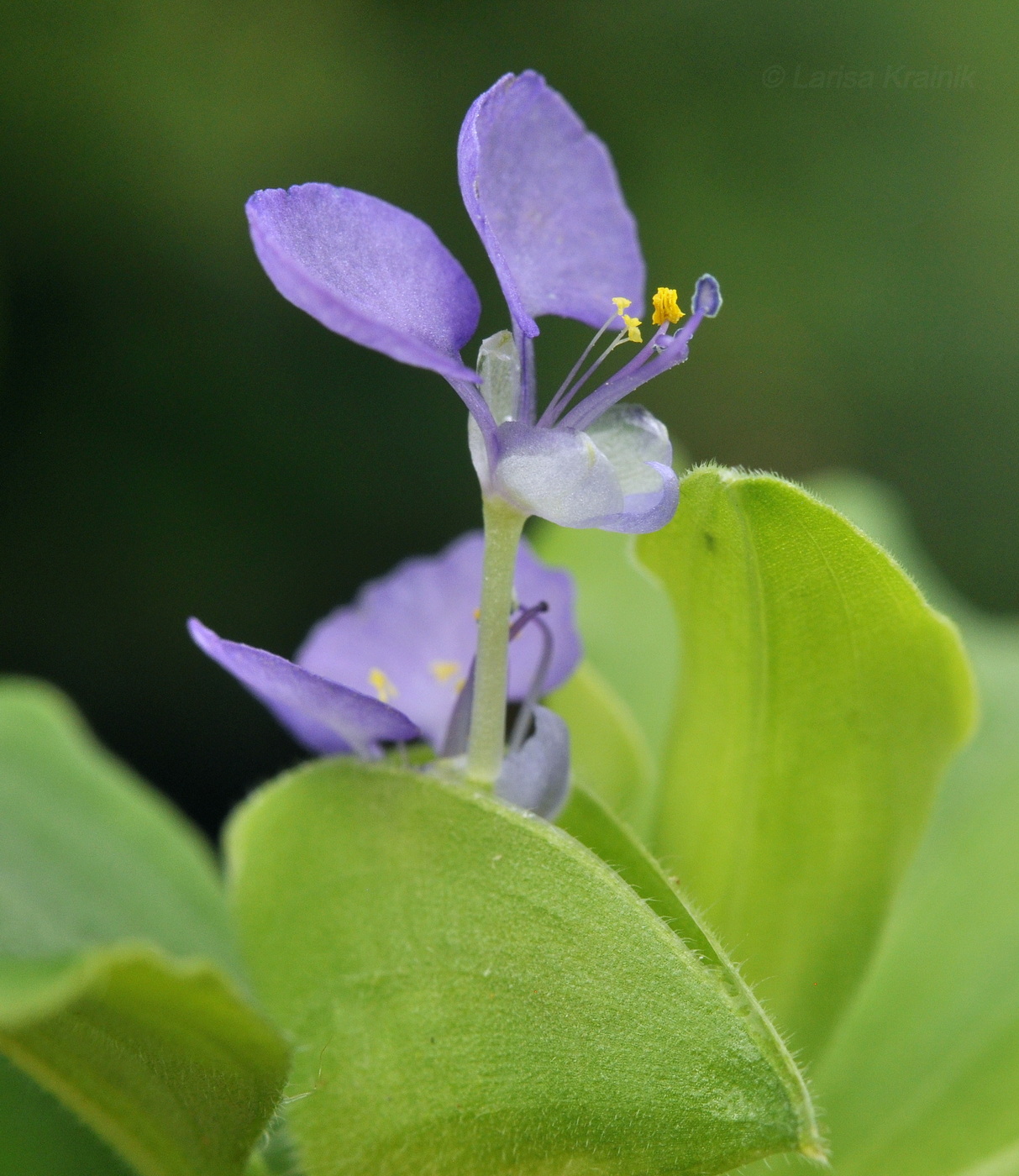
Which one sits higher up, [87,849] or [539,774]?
[539,774]

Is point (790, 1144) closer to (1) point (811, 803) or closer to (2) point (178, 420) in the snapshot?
(1) point (811, 803)

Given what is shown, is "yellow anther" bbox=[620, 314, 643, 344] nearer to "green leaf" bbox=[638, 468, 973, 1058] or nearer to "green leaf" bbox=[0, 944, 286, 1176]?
"green leaf" bbox=[638, 468, 973, 1058]

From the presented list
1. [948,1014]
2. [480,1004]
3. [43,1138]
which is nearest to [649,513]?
[480,1004]

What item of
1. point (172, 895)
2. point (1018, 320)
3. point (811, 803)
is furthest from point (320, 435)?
point (811, 803)

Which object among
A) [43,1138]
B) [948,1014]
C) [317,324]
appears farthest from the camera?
[317,324]

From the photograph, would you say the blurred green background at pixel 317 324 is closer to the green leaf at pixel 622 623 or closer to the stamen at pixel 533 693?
the green leaf at pixel 622 623

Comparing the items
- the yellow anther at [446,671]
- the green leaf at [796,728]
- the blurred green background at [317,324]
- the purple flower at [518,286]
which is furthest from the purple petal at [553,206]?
the blurred green background at [317,324]

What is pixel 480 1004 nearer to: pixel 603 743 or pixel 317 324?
pixel 603 743
